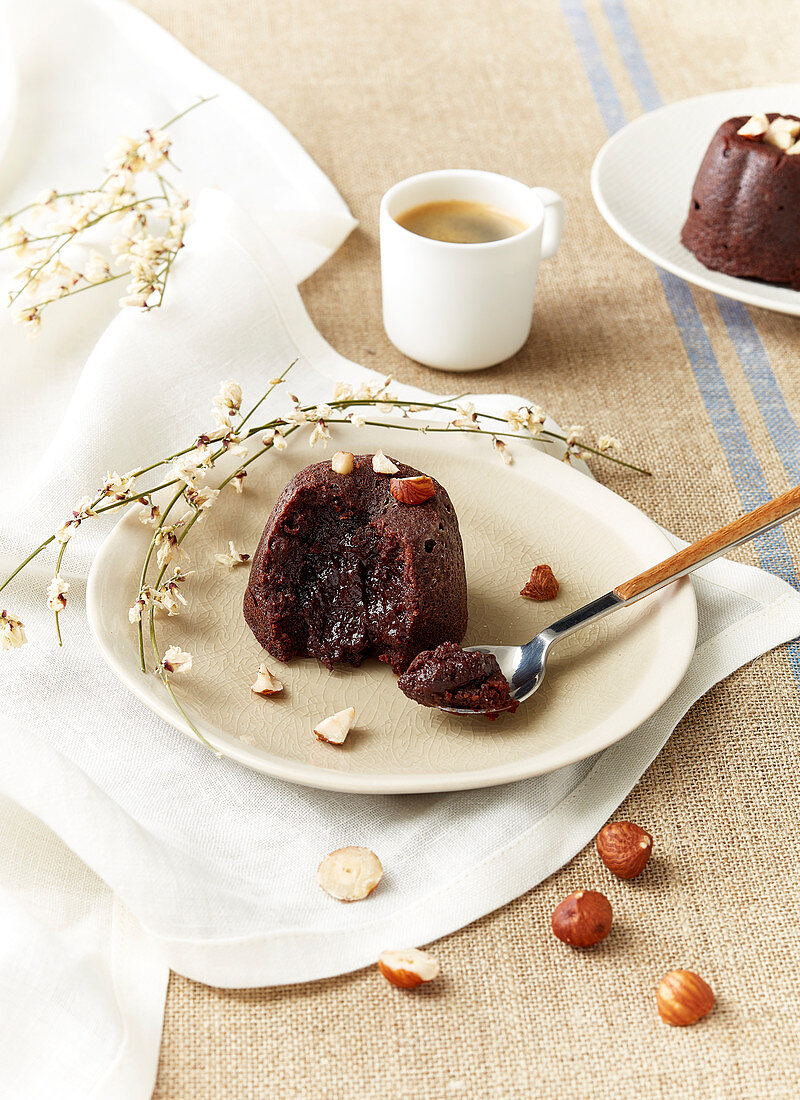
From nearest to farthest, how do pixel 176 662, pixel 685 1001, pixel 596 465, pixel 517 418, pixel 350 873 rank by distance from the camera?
1. pixel 685 1001
2. pixel 350 873
3. pixel 176 662
4. pixel 517 418
5. pixel 596 465

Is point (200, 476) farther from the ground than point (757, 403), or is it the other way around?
point (200, 476)

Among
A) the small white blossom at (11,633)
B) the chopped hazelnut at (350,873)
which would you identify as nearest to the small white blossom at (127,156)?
the small white blossom at (11,633)

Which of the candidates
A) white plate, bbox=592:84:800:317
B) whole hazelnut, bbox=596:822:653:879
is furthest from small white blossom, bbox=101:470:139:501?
white plate, bbox=592:84:800:317

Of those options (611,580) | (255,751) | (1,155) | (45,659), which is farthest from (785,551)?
(1,155)

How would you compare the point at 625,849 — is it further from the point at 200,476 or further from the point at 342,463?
the point at 200,476

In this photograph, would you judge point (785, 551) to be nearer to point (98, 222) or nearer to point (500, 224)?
point (500, 224)

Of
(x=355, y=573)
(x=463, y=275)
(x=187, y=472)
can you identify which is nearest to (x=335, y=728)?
(x=355, y=573)
